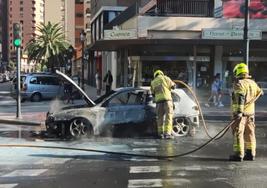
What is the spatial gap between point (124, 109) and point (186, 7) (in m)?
13.1

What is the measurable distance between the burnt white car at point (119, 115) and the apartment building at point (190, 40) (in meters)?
10.3

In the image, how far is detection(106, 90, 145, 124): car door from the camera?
14.3 metres

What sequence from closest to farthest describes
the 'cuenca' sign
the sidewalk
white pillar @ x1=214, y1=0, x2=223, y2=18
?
the sidewalk < the 'cuenca' sign < white pillar @ x1=214, y1=0, x2=223, y2=18

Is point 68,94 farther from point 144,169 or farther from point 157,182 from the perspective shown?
point 157,182

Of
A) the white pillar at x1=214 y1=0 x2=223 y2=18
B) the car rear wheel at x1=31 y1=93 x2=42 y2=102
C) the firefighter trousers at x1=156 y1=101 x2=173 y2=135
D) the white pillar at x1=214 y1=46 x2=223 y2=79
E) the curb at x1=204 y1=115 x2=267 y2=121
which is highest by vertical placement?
the white pillar at x1=214 y1=0 x2=223 y2=18

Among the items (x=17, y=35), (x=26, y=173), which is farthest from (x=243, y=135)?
(x=17, y=35)

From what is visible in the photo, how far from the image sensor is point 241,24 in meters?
25.3

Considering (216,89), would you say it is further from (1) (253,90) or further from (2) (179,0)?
(1) (253,90)

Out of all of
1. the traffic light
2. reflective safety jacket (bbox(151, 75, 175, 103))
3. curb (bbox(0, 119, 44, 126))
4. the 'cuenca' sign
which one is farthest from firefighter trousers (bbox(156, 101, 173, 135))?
the 'cuenca' sign

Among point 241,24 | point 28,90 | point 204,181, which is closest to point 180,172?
point 204,181

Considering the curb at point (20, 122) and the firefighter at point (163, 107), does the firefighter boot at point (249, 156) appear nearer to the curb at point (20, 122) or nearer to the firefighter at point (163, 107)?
the firefighter at point (163, 107)

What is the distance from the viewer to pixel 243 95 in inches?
402

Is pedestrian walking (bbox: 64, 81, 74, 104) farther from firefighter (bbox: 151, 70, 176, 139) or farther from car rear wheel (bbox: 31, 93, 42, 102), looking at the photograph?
firefighter (bbox: 151, 70, 176, 139)

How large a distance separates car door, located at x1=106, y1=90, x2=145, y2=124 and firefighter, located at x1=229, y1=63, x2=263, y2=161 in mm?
4287
